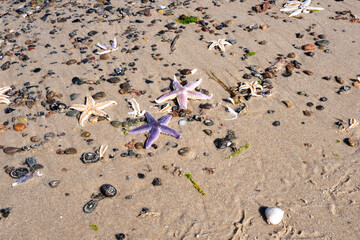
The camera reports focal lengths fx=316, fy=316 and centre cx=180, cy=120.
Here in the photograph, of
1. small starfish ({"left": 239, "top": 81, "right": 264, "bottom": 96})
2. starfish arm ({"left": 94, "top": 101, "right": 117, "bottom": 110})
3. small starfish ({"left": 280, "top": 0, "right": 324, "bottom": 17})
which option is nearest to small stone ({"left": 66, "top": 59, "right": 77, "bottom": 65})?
starfish arm ({"left": 94, "top": 101, "right": 117, "bottom": 110})

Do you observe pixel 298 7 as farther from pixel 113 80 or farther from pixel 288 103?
pixel 113 80

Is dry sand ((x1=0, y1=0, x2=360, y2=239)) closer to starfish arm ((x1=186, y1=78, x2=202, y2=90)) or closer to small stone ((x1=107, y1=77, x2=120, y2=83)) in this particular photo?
small stone ((x1=107, y1=77, x2=120, y2=83))

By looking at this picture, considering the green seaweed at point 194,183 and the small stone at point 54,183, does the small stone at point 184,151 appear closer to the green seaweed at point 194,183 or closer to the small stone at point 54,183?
the green seaweed at point 194,183

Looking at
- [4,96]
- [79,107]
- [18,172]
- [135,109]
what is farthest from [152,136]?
[4,96]

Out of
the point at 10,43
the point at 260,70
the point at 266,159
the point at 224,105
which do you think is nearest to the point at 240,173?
the point at 266,159

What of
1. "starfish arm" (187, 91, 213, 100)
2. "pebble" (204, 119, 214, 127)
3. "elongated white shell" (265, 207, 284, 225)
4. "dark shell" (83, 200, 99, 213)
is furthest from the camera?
"starfish arm" (187, 91, 213, 100)

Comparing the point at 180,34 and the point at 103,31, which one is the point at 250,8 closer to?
the point at 180,34

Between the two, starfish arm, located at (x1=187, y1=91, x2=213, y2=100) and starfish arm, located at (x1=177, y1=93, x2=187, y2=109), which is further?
starfish arm, located at (x1=187, y1=91, x2=213, y2=100)
